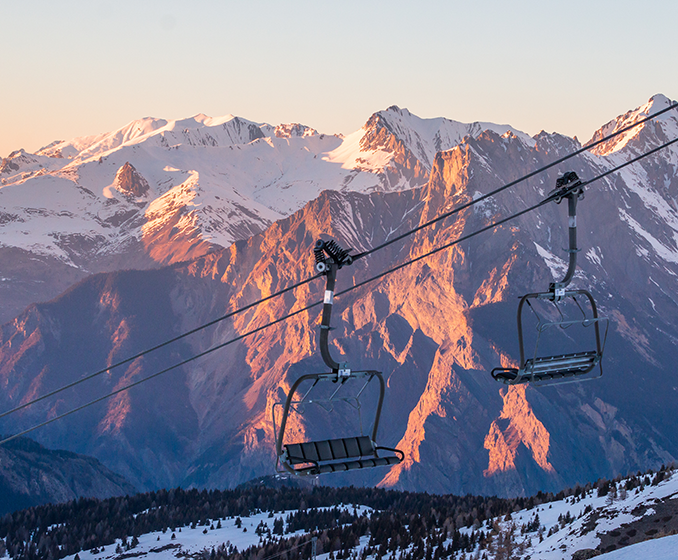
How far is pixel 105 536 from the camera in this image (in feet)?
517

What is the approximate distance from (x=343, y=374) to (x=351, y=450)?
310cm

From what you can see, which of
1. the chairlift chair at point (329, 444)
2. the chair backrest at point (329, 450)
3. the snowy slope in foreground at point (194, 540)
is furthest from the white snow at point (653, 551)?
the snowy slope in foreground at point (194, 540)

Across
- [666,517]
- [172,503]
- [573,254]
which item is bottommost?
[666,517]

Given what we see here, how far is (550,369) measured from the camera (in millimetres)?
35594

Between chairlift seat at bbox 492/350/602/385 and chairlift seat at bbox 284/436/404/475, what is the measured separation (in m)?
4.68

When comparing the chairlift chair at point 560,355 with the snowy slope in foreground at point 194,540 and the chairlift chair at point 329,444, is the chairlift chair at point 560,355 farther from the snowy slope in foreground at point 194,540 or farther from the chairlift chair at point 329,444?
the snowy slope in foreground at point 194,540

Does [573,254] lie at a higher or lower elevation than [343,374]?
higher

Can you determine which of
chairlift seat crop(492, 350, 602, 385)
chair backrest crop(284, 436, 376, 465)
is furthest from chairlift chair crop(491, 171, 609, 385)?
chair backrest crop(284, 436, 376, 465)

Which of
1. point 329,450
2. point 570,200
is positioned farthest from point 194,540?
point 570,200

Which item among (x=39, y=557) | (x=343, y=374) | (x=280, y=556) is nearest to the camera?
(x=343, y=374)

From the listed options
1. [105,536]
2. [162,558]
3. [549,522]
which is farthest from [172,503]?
[549,522]

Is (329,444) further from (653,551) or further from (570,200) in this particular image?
(653,551)

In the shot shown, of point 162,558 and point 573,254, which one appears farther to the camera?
point 162,558

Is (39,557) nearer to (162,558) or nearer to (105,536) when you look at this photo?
(105,536)
